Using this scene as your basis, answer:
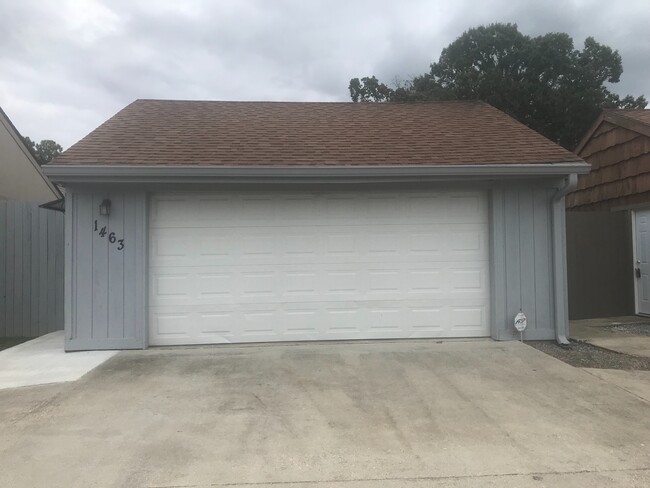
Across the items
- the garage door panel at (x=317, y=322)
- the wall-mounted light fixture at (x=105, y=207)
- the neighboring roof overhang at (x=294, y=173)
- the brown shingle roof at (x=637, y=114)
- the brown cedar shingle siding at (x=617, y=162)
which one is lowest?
the garage door panel at (x=317, y=322)

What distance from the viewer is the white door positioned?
922 cm

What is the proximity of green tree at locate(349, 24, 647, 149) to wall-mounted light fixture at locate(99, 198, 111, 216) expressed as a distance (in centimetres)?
1850

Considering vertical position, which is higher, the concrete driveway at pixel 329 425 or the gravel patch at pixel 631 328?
the gravel patch at pixel 631 328

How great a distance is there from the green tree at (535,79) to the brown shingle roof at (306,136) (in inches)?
523

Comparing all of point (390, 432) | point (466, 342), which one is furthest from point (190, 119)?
point (390, 432)

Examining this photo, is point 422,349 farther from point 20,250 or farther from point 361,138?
point 20,250

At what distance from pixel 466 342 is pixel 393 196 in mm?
2408

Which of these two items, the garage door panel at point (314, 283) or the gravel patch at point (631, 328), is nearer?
the garage door panel at point (314, 283)

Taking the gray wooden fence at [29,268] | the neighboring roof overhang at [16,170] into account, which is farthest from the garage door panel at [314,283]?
the neighboring roof overhang at [16,170]

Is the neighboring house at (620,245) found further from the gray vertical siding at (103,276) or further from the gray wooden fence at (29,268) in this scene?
the gray wooden fence at (29,268)

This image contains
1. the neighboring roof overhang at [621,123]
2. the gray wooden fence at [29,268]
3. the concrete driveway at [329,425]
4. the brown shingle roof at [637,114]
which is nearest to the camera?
the concrete driveway at [329,425]

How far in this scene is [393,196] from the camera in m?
7.38

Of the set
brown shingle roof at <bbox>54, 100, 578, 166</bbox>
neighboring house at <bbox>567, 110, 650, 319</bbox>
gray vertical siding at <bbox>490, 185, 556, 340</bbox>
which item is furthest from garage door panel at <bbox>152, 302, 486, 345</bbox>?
neighboring house at <bbox>567, 110, 650, 319</bbox>

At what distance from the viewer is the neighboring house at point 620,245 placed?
9.23 metres
